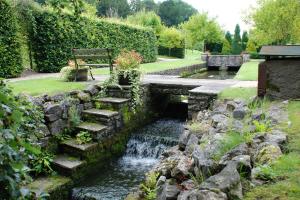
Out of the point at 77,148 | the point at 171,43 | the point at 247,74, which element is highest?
the point at 171,43

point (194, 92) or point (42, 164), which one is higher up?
point (194, 92)

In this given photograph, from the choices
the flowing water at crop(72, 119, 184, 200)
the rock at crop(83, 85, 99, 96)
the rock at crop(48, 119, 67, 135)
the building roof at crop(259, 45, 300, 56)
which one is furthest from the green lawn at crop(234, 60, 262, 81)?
the rock at crop(48, 119, 67, 135)

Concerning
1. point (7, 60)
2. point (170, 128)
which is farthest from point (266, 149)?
point (7, 60)

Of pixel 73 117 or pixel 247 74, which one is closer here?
pixel 73 117

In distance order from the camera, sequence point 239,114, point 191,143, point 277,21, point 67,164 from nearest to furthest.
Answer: point 191,143 < point 239,114 < point 67,164 < point 277,21

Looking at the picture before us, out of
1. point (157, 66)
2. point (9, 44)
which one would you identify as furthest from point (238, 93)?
point (157, 66)

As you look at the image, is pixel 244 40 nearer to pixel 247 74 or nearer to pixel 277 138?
pixel 247 74

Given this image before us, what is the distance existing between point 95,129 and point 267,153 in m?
4.50

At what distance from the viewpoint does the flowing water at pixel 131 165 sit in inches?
241

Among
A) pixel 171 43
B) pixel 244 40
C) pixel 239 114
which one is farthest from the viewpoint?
pixel 244 40

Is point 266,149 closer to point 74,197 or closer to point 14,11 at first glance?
point 74,197

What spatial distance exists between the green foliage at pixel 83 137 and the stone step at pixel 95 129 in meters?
0.08

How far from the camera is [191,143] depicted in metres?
5.12

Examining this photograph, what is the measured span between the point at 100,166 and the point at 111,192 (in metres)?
1.42
